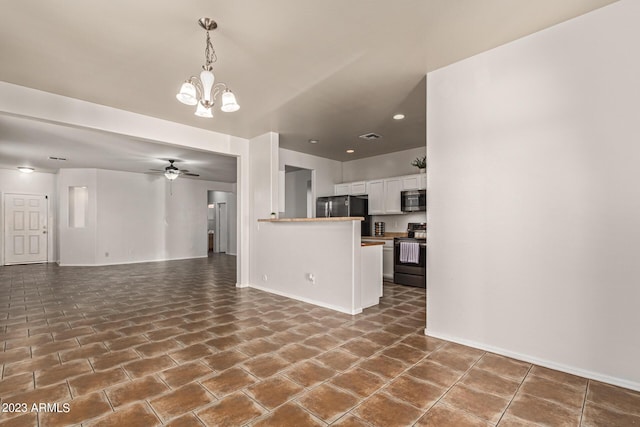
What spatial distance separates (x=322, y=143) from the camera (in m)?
5.84

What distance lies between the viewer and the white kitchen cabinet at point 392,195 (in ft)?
20.3

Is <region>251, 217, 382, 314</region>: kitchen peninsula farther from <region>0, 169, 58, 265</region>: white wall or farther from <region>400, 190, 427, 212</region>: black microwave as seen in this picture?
<region>0, 169, 58, 265</region>: white wall

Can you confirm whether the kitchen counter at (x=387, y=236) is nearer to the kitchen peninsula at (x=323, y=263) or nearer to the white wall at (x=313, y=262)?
the kitchen peninsula at (x=323, y=263)

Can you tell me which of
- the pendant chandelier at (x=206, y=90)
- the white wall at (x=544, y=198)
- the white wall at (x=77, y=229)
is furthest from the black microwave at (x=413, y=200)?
the white wall at (x=77, y=229)

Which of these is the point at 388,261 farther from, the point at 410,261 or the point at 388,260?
the point at 410,261

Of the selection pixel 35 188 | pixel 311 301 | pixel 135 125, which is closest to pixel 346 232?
pixel 311 301

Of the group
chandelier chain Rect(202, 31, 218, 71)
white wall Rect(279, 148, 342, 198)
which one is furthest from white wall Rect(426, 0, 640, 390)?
white wall Rect(279, 148, 342, 198)

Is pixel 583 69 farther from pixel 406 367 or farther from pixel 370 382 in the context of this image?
pixel 370 382

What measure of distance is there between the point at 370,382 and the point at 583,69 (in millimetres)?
2813

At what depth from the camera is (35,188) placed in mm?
8812

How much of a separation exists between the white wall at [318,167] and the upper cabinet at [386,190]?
22.4 inches

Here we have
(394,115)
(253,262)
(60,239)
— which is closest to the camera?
(394,115)

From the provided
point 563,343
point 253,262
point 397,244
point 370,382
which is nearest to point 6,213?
point 253,262

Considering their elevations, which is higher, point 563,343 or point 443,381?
point 563,343
